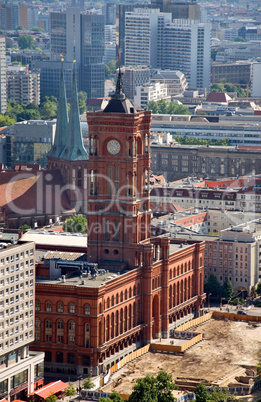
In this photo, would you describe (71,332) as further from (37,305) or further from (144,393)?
(144,393)

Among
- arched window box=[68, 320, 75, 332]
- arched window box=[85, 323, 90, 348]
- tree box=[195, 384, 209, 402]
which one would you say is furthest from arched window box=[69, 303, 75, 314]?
tree box=[195, 384, 209, 402]

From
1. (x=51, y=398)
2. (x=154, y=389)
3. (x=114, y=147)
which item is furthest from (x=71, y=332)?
(x=114, y=147)

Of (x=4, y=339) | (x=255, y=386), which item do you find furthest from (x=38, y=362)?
(x=255, y=386)

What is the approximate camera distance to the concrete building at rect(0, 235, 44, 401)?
171875 millimetres

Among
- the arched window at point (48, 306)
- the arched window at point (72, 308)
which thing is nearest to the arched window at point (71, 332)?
the arched window at point (72, 308)

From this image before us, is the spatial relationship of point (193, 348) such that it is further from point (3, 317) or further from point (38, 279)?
point (3, 317)

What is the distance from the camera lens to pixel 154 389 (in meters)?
169

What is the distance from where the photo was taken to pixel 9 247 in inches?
6875

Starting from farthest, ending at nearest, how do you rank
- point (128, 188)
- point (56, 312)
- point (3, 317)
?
point (128, 188) < point (56, 312) < point (3, 317)

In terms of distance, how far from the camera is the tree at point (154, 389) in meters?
168

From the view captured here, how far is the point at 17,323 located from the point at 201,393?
22.3 metres

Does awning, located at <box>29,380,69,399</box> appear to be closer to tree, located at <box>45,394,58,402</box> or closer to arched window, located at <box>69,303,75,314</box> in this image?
tree, located at <box>45,394,58,402</box>

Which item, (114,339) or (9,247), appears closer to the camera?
(9,247)

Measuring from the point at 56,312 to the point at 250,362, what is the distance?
25.2 m
